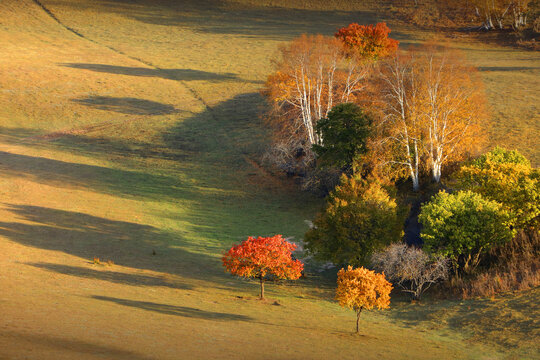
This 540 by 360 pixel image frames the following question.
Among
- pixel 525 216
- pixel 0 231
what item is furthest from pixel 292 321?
pixel 0 231

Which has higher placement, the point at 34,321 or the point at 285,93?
the point at 285,93

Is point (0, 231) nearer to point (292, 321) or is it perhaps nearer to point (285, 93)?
point (292, 321)

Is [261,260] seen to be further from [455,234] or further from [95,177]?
[95,177]

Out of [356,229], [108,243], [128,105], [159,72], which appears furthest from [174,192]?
[159,72]

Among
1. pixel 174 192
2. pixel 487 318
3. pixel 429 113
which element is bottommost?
pixel 487 318

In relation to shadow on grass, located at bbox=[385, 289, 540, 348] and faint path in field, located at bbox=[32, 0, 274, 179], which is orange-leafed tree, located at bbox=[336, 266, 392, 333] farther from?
faint path in field, located at bbox=[32, 0, 274, 179]

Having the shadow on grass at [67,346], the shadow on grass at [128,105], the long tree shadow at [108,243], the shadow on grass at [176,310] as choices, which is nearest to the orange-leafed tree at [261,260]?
the long tree shadow at [108,243]
